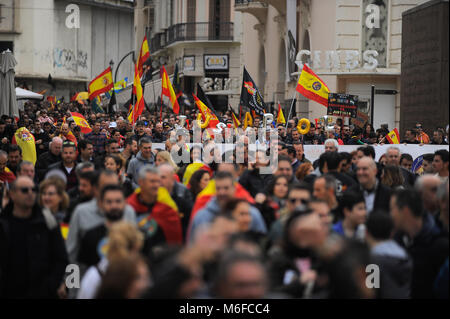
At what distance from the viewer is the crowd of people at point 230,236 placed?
4.79 metres

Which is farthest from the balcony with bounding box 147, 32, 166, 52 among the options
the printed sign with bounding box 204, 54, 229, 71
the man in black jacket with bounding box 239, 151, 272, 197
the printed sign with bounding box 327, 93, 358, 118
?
the man in black jacket with bounding box 239, 151, 272, 197

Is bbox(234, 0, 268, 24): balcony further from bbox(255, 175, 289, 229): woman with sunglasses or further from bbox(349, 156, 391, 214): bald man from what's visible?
bbox(255, 175, 289, 229): woman with sunglasses

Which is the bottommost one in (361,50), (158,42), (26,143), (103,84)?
(26,143)

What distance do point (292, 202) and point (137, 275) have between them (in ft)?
8.49

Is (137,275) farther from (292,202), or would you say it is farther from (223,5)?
(223,5)

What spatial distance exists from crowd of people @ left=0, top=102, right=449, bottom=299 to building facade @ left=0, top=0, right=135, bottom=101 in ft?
147

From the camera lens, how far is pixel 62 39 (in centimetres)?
5588

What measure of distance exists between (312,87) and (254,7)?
20360 mm

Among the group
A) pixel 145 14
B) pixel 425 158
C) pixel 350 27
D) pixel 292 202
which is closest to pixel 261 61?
pixel 350 27

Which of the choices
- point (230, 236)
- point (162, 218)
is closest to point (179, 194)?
point (162, 218)

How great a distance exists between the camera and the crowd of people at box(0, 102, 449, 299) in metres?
4.79

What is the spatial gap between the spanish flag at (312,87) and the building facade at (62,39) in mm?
35888

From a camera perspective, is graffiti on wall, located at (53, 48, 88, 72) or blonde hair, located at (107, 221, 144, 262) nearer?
blonde hair, located at (107, 221, 144, 262)

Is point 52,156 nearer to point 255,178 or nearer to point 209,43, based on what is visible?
point 255,178
